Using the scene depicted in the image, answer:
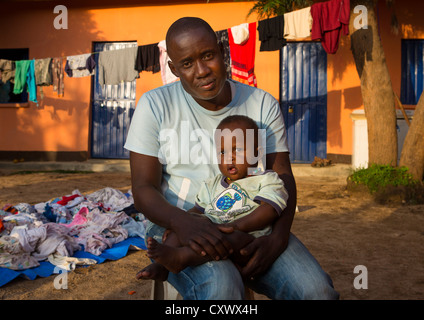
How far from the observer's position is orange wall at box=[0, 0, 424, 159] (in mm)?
9359

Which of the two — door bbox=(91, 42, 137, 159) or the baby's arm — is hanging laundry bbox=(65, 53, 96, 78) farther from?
the baby's arm

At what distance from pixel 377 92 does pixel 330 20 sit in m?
1.34

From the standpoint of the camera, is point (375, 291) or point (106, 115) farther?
point (106, 115)

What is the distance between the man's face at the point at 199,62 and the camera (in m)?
1.86

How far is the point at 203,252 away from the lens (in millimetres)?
1610

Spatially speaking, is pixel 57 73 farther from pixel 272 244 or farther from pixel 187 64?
pixel 272 244

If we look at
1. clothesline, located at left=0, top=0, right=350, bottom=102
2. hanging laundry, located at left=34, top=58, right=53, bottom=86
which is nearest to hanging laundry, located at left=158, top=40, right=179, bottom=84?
clothesline, located at left=0, top=0, right=350, bottom=102

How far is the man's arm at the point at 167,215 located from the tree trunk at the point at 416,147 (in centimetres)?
536

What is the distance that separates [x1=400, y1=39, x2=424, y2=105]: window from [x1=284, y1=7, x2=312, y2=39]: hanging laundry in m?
4.13

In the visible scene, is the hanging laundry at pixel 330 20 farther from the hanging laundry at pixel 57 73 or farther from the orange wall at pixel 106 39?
the hanging laundry at pixel 57 73

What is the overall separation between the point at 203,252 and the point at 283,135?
764 millimetres

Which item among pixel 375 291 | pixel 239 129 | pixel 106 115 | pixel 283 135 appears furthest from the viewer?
pixel 106 115
